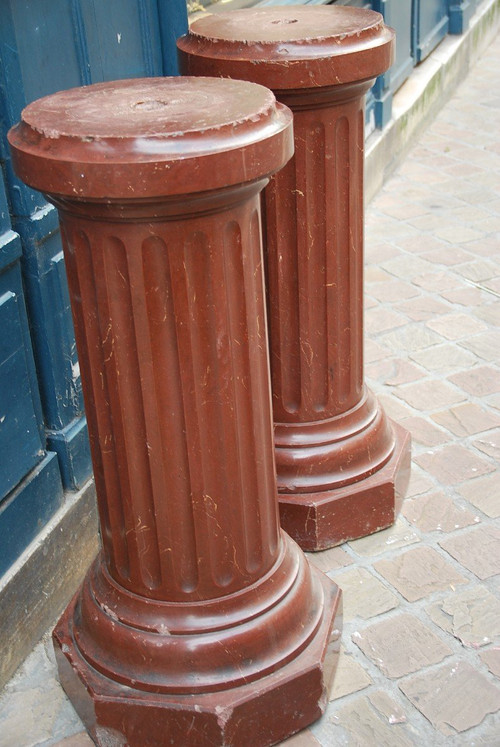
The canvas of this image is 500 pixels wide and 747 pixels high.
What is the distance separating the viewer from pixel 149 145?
5.98 feet

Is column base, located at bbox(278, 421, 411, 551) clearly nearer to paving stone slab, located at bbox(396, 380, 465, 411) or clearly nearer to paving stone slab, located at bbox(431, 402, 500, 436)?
paving stone slab, located at bbox(431, 402, 500, 436)

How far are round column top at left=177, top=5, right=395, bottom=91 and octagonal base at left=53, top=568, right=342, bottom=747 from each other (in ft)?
4.75

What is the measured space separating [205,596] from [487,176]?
4.47 meters

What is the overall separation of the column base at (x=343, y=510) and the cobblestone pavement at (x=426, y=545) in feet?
0.15

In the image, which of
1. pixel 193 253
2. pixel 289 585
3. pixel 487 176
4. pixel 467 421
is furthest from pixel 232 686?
pixel 487 176

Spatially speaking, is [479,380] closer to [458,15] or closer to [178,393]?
[178,393]

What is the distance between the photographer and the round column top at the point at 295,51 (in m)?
2.50

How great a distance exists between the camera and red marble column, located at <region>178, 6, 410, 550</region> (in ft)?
8.38

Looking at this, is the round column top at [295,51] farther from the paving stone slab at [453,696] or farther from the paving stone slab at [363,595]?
the paving stone slab at [453,696]

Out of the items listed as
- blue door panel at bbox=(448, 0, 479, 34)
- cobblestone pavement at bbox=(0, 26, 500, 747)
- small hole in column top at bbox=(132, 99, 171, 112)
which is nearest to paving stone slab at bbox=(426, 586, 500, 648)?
cobblestone pavement at bbox=(0, 26, 500, 747)

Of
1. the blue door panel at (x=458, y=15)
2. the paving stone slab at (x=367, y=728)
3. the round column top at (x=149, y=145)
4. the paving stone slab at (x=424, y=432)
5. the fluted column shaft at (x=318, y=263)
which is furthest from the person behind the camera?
the blue door panel at (x=458, y=15)

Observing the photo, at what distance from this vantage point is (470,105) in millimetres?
7621

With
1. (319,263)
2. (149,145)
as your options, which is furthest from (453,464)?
(149,145)

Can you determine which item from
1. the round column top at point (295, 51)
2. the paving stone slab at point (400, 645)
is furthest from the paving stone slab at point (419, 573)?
the round column top at point (295, 51)
